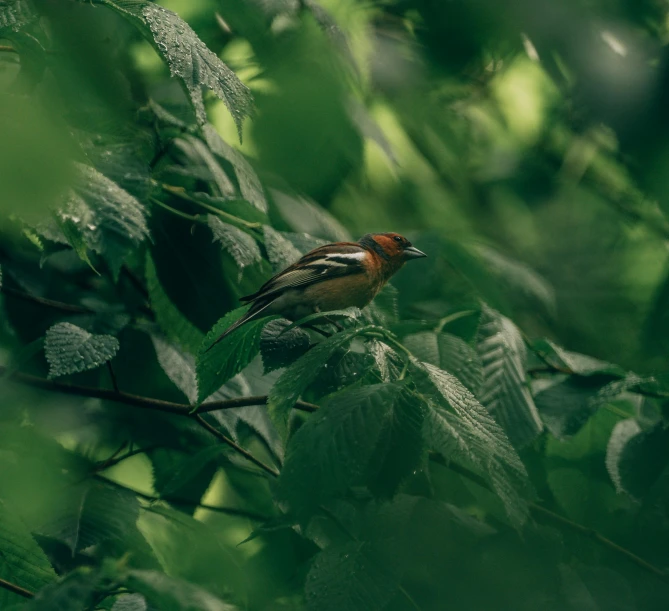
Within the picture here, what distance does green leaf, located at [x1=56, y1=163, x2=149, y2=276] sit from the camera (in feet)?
7.09

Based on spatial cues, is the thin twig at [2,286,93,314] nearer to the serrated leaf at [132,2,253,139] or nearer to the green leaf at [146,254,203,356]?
the green leaf at [146,254,203,356]

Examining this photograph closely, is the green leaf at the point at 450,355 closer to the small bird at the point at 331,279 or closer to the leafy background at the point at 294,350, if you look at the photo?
the leafy background at the point at 294,350

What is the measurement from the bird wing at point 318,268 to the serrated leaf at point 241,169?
A: 294 mm

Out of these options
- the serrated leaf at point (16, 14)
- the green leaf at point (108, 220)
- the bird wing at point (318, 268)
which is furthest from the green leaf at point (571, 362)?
the serrated leaf at point (16, 14)

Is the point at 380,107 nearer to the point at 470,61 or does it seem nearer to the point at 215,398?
the point at 470,61

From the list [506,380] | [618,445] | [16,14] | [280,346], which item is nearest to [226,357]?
[280,346]

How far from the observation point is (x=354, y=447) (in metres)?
1.64

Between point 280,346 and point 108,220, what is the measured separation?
625 mm

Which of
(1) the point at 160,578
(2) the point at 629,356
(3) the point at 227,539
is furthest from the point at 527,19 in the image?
(2) the point at 629,356

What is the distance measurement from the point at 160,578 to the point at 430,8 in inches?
84.4

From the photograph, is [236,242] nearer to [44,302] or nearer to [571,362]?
[44,302]

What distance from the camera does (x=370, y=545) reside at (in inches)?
85.4

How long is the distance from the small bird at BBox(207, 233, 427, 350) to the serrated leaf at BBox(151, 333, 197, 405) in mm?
366

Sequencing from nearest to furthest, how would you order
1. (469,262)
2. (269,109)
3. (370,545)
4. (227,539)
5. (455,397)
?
(455,397)
(370,545)
(269,109)
(227,539)
(469,262)
